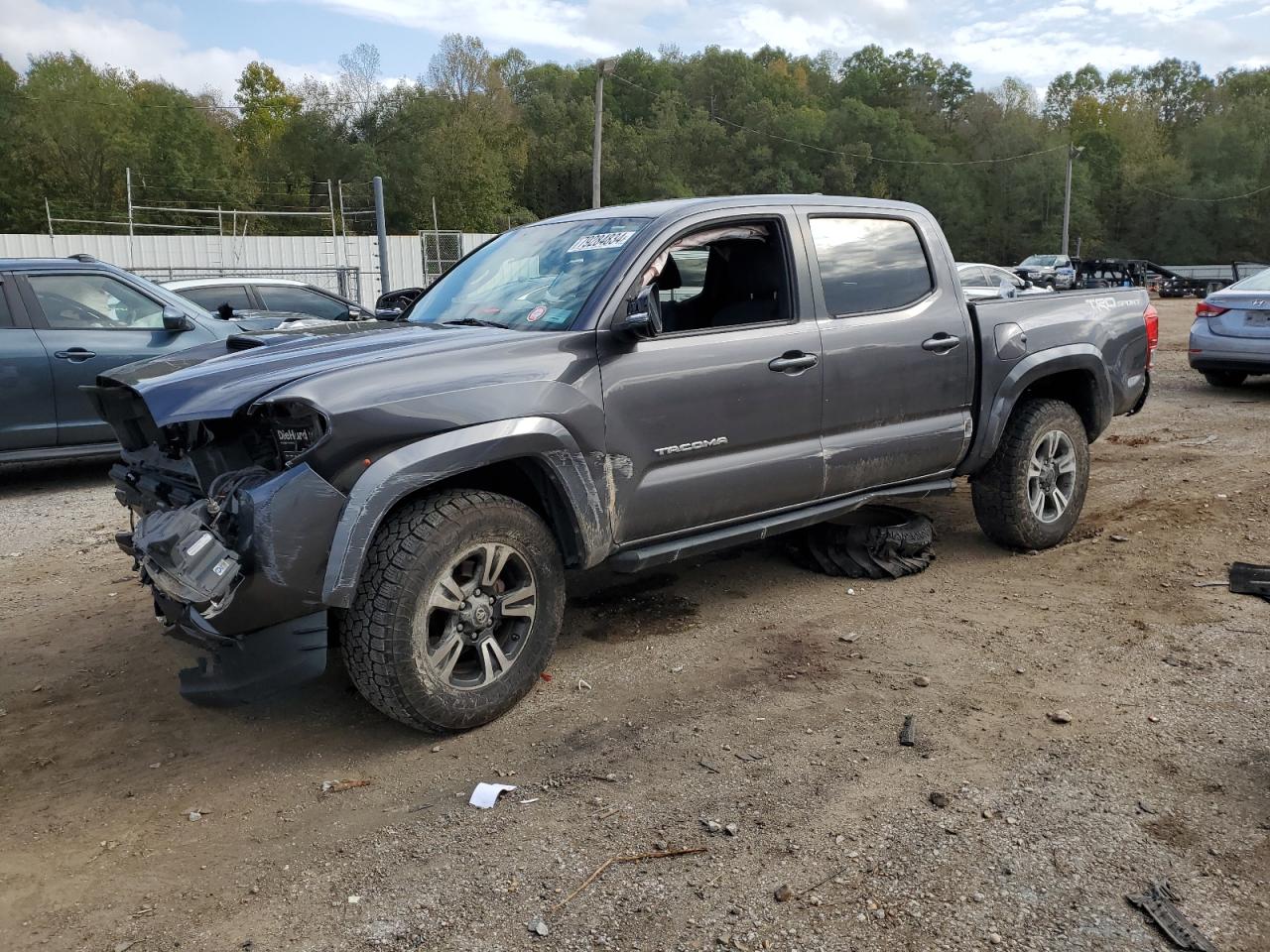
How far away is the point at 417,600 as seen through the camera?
341cm

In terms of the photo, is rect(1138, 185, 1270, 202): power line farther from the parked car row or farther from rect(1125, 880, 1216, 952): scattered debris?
rect(1125, 880, 1216, 952): scattered debris

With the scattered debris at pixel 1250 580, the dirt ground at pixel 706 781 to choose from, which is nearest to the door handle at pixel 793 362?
the dirt ground at pixel 706 781

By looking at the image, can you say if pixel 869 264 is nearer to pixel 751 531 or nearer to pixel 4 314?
pixel 751 531

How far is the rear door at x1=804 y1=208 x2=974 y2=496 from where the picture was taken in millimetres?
4641

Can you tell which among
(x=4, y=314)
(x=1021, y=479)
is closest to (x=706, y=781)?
(x=1021, y=479)

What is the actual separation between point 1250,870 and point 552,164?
7011cm

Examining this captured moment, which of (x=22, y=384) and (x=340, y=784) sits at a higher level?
(x=22, y=384)

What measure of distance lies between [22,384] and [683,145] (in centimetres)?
7507

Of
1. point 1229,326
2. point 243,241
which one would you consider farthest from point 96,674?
point 243,241

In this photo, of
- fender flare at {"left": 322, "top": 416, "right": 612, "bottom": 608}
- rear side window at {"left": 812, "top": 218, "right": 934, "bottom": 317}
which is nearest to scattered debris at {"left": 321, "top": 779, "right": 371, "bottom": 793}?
fender flare at {"left": 322, "top": 416, "right": 612, "bottom": 608}

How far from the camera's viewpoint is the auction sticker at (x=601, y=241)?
4238mm

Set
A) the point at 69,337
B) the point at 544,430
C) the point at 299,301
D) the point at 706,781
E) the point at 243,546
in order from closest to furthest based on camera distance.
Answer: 1. the point at 243,546
2. the point at 706,781
3. the point at 544,430
4. the point at 69,337
5. the point at 299,301

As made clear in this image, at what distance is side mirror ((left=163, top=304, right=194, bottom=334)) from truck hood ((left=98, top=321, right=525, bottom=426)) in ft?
12.6

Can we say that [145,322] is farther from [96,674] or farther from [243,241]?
[243,241]
